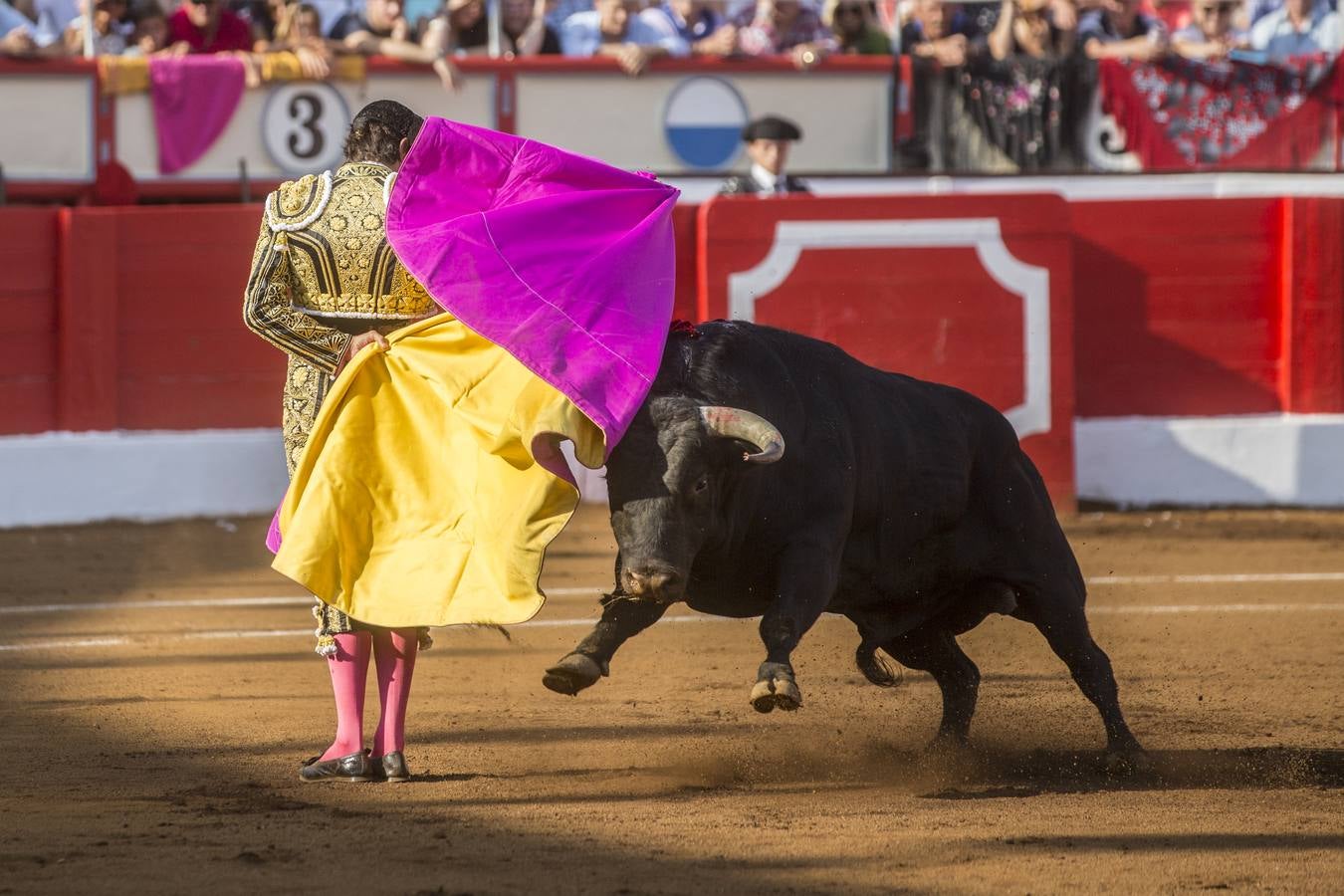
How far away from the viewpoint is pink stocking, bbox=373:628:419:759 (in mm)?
4070

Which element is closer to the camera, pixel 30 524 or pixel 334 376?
pixel 334 376

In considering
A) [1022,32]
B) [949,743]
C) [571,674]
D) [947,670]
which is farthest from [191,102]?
[571,674]

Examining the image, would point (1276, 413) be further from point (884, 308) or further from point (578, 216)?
point (578, 216)

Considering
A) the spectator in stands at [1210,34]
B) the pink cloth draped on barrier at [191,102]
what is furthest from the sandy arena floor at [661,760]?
the spectator in stands at [1210,34]

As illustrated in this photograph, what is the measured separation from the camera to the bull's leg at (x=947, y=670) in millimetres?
4586

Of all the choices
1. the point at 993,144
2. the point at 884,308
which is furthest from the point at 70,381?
the point at 993,144

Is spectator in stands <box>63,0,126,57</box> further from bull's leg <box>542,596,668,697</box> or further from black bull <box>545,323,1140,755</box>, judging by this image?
bull's leg <box>542,596,668,697</box>

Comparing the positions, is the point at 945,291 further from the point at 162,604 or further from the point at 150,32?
the point at 150,32

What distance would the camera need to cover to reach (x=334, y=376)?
13.1 ft

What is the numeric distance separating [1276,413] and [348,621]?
6.43 m

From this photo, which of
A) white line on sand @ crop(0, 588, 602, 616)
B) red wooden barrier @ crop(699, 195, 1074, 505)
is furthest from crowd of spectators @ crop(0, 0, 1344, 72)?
white line on sand @ crop(0, 588, 602, 616)

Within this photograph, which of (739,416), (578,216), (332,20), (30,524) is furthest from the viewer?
(332,20)

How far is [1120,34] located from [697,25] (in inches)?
90.5

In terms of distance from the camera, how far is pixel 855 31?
10547 millimetres
